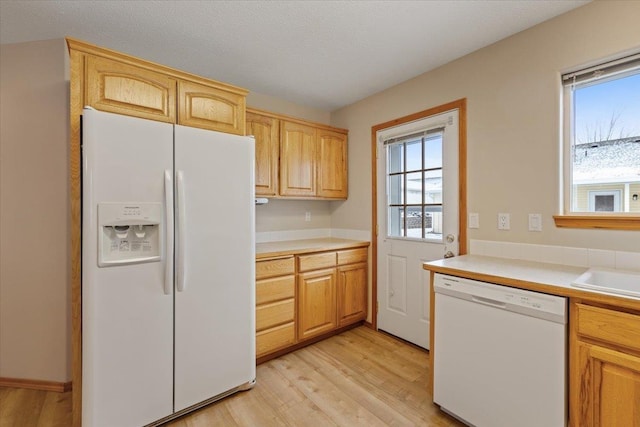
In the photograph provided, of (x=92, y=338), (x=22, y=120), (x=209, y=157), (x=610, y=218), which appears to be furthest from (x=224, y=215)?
(x=610, y=218)

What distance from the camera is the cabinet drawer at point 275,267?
231 centimetres

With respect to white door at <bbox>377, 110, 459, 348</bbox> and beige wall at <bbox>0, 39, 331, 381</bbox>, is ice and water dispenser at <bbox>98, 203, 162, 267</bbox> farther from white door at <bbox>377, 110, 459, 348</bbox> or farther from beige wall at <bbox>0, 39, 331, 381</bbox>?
white door at <bbox>377, 110, 459, 348</bbox>

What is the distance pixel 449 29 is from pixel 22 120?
9.67 ft

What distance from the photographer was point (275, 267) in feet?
7.88

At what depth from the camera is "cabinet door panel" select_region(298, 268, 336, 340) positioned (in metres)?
2.57

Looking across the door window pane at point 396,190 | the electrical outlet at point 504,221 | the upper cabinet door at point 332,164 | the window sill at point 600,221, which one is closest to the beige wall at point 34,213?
the upper cabinet door at point 332,164

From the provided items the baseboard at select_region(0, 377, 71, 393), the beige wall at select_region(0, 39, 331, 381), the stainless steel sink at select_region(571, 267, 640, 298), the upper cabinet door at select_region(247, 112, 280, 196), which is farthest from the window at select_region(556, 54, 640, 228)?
the baseboard at select_region(0, 377, 71, 393)

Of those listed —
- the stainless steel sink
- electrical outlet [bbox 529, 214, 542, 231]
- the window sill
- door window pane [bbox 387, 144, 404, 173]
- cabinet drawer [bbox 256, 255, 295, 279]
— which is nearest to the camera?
the stainless steel sink

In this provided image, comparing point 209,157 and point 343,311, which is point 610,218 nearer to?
point 343,311

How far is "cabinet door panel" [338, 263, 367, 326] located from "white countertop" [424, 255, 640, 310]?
118cm

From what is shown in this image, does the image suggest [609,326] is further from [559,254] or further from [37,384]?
[37,384]

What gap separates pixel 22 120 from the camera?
6.64 feet

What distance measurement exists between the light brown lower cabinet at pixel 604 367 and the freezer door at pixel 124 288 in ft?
6.65

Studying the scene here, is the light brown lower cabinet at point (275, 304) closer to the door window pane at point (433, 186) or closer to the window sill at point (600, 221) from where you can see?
the door window pane at point (433, 186)
